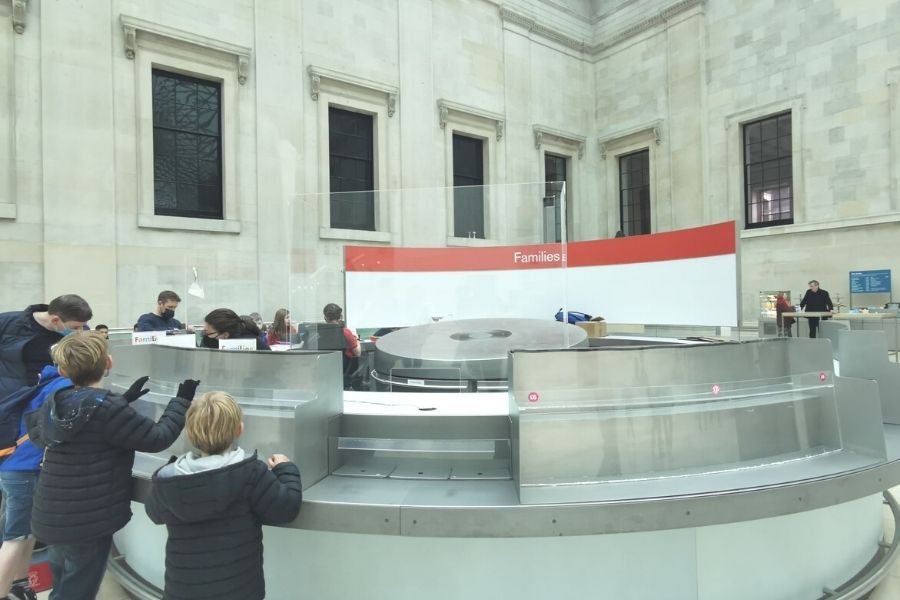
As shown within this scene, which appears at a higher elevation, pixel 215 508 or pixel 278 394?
pixel 278 394

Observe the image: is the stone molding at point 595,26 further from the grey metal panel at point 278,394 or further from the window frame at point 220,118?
the grey metal panel at point 278,394

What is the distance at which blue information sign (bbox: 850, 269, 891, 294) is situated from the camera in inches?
471

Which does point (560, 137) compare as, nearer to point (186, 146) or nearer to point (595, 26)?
point (595, 26)

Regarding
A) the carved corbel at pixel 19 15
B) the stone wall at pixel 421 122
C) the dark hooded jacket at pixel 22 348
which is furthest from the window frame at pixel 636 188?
the dark hooded jacket at pixel 22 348

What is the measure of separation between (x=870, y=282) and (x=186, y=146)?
1636 cm

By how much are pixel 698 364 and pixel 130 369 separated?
3294mm

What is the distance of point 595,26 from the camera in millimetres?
18781

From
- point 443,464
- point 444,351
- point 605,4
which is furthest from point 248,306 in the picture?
point 605,4

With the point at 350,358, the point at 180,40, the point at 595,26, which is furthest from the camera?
the point at 595,26

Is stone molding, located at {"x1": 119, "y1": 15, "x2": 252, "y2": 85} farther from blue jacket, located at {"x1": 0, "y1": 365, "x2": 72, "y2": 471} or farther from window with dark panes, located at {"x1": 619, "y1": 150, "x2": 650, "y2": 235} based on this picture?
window with dark panes, located at {"x1": 619, "y1": 150, "x2": 650, "y2": 235}

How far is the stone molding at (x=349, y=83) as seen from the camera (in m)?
12.7

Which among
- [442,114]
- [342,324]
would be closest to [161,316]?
[342,324]

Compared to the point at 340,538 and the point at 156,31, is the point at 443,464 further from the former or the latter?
the point at 156,31

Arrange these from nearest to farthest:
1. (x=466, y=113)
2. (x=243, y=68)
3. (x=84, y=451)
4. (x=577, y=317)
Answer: (x=84, y=451) < (x=577, y=317) < (x=243, y=68) < (x=466, y=113)
